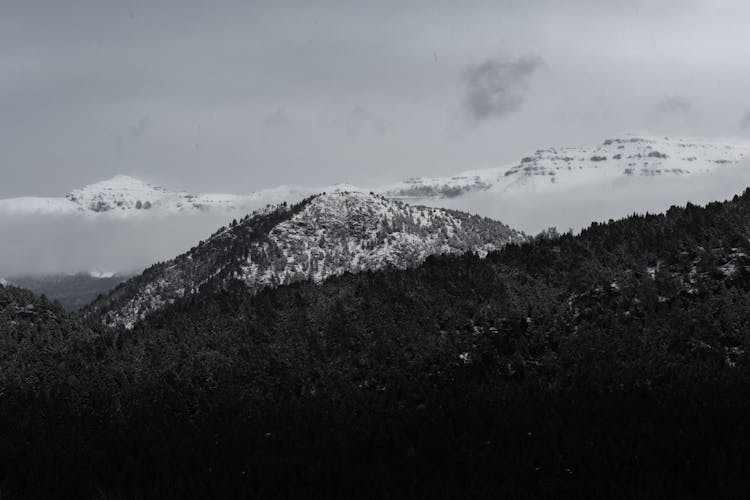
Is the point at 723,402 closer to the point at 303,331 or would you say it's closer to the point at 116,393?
the point at 303,331

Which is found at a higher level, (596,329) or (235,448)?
(596,329)

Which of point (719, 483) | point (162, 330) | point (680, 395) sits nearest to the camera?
point (719, 483)

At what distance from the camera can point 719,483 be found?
3031cm

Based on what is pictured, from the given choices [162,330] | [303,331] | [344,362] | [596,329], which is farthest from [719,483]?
[162,330]

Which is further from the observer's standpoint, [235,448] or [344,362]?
[344,362]

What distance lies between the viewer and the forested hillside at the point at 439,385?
37.7 meters

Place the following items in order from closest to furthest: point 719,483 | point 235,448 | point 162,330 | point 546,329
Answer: point 719,483 → point 235,448 → point 546,329 → point 162,330

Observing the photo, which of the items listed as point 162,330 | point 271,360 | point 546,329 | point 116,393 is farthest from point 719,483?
point 162,330

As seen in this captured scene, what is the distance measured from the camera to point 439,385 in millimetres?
62281

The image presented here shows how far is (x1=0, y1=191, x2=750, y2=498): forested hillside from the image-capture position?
37.7 m

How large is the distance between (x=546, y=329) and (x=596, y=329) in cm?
574

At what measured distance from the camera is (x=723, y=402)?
41.8 m

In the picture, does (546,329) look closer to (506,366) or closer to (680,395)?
(506,366)

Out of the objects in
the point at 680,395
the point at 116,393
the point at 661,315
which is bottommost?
the point at 116,393
